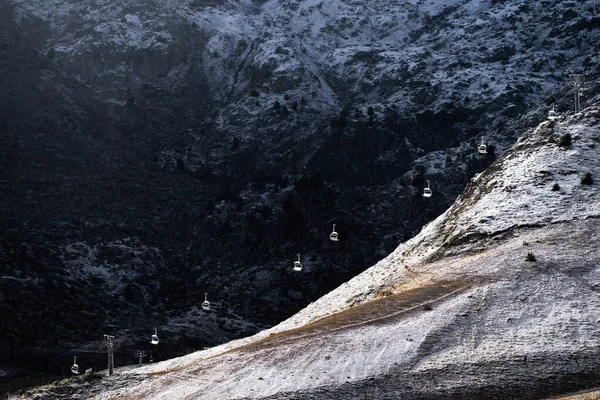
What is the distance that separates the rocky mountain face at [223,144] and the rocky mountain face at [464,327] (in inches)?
2276

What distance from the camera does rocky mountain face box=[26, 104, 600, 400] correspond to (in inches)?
1280

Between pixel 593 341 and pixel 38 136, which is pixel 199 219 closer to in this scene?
pixel 38 136

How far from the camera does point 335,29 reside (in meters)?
199

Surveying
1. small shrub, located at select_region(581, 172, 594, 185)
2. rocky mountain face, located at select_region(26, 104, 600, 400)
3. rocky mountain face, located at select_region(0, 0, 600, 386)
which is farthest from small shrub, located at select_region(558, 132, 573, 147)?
rocky mountain face, located at select_region(0, 0, 600, 386)

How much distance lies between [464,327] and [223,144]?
130m

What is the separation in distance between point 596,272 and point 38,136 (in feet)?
421

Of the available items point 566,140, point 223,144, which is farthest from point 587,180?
point 223,144

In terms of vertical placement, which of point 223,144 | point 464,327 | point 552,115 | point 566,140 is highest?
point 223,144

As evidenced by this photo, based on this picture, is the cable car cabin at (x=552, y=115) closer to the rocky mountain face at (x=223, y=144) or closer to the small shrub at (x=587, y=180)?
the small shrub at (x=587, y=180)

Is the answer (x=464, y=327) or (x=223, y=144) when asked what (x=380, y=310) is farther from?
(x=223, y=144)

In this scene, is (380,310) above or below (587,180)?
below

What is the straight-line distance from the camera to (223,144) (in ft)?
535

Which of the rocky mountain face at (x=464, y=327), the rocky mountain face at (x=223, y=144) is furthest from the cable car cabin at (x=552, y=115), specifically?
the rocky mountain face at (x=223, y=144)

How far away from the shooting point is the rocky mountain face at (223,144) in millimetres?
116875
